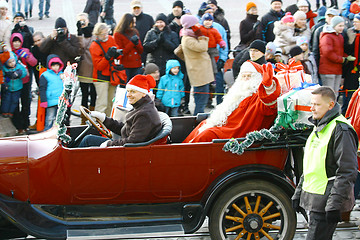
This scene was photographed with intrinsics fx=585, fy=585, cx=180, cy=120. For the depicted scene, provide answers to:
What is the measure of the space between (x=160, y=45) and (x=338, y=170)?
6.23 metres

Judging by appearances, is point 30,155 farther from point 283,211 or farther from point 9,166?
point 283,211

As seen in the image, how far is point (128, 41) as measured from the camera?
32.7 feet

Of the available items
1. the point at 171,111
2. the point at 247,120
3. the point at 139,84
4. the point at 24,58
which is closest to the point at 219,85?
the point at 171,111

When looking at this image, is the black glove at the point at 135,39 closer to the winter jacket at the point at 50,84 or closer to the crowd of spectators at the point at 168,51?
the crowd of spectators at the point at 168,51

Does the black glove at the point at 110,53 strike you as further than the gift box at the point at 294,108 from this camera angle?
Yes

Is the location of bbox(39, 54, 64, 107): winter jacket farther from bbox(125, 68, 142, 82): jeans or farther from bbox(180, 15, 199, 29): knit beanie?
bbox(180, 15, 199, 29): knit beanie

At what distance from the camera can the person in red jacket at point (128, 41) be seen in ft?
32.6

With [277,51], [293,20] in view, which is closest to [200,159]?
[277,51]

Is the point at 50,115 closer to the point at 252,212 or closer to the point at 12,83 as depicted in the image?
the point at 12,83

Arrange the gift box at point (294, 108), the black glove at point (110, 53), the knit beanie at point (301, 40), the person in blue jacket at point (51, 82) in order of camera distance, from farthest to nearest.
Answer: the knit beanie at point (301, 40), the black glove at point (110, 53), the person in blue jacket at point (51, 82), the gift box at point (294, 108)

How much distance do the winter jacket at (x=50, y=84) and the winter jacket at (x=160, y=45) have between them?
1720mm

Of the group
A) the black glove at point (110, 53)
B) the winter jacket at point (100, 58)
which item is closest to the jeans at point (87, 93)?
the winter jacket at point (100, 58)

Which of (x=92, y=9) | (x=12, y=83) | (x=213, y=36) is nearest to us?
(x=12, y=83)

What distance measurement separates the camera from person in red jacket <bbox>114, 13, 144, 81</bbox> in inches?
391
